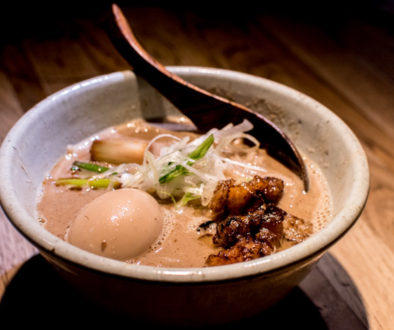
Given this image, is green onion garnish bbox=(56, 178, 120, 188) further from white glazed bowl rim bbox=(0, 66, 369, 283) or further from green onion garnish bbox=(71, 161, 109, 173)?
white glazed bowl rim bbox=(0, 66, 369, 283)

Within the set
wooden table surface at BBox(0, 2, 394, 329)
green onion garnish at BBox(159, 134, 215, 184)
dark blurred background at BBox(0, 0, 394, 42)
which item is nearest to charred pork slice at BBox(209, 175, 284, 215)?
green onion garnish at BBox(159, 134, 215, 184)

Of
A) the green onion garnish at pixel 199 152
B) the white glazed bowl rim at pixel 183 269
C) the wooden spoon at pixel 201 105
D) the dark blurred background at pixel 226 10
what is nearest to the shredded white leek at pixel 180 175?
the green onion garnish at pixel 199 152

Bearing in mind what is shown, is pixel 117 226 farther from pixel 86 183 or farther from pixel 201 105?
pixel 201 105

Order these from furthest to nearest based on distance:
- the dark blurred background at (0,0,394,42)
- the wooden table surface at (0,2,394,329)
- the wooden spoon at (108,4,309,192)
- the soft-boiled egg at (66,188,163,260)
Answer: the dark blurred background at (0,0,394,42), the wooden spoon at (108,4,309,192), the wooden table surface at (0,2,394,329), the soft-boiled egg at (66,188,163,260)

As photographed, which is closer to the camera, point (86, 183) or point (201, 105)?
point (86, 183)

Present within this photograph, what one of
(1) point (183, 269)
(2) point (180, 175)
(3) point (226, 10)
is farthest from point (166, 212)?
(3) point (226, 10)

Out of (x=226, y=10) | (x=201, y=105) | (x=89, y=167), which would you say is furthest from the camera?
(x=226, y=10)

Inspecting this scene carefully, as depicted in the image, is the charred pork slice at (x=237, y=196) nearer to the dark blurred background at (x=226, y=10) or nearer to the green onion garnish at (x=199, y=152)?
the green onion garnish at (x=199, y=152)
